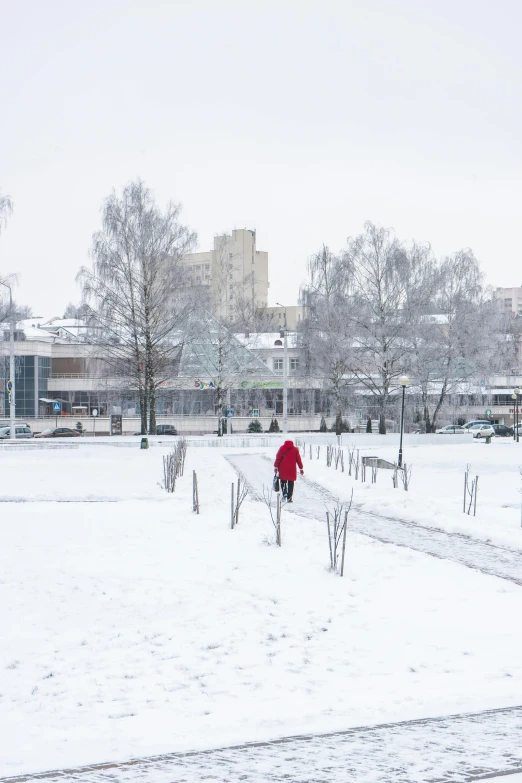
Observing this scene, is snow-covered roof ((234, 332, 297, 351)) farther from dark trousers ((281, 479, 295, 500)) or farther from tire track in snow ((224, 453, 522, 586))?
dark trousers ((281, 479, 295, 500))

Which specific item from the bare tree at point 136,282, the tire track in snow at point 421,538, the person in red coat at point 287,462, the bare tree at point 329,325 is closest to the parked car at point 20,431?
the bare tree at point 136,282

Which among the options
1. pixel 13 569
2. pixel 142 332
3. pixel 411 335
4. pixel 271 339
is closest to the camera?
pixel 13 569

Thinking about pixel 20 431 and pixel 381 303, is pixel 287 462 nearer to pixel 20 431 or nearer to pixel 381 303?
pixel 381 303

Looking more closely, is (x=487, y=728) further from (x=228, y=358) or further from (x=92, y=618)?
(x=228, y=358)

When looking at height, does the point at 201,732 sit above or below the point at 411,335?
below

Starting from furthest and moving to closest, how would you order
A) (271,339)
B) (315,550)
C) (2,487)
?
(271,339)
(2,487)
(315,550)

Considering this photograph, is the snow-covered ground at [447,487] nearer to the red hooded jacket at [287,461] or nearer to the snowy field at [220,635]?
the snowy field at [220,635]

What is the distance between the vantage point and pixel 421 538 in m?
14.5

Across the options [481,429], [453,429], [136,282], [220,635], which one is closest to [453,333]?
[481,429]

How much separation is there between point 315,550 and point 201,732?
6713 mm

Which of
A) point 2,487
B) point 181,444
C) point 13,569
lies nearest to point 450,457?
point 181,444

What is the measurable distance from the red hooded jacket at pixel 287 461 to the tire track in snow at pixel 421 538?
70cm

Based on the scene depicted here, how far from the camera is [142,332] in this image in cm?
4512

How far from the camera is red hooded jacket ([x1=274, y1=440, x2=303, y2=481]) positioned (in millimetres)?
17987
